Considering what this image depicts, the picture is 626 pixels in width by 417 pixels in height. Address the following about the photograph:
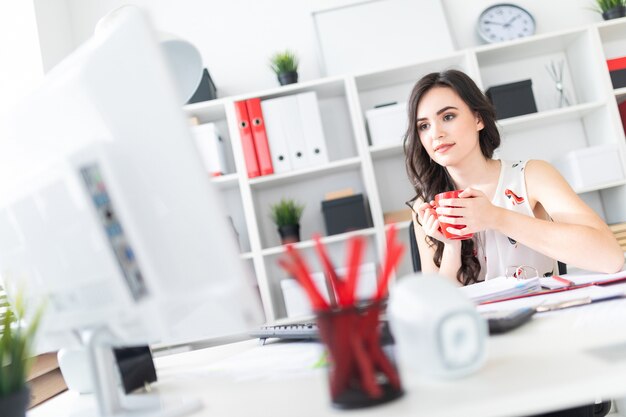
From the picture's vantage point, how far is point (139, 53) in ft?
1.97

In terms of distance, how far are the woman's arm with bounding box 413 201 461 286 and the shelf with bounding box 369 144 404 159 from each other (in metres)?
0.86

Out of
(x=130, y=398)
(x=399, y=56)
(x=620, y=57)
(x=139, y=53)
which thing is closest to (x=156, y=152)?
(x=139, y=53)

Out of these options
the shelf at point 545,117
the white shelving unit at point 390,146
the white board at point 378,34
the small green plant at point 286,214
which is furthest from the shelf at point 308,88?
the shelf at point 545,117

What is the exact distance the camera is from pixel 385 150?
112 inches

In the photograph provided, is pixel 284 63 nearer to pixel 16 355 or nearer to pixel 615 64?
pixel 615 64

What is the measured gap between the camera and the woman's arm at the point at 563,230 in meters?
1.42

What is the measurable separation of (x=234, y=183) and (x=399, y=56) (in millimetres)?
1117

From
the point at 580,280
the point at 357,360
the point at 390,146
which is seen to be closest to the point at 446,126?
the point at 580,280

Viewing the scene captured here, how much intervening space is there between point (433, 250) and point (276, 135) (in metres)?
1.20

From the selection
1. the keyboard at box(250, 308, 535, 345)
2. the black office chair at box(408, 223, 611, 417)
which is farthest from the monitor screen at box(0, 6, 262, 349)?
the black office chair at box(408, 223, 611, 417)

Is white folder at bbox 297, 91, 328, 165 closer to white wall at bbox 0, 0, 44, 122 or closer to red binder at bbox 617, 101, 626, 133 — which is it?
white wall at bbox 0, 0, 44, 122

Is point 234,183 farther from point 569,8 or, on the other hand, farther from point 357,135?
point 569,8

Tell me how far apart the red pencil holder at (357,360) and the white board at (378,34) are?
2.59 m

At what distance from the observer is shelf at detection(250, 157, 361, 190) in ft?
9.09
